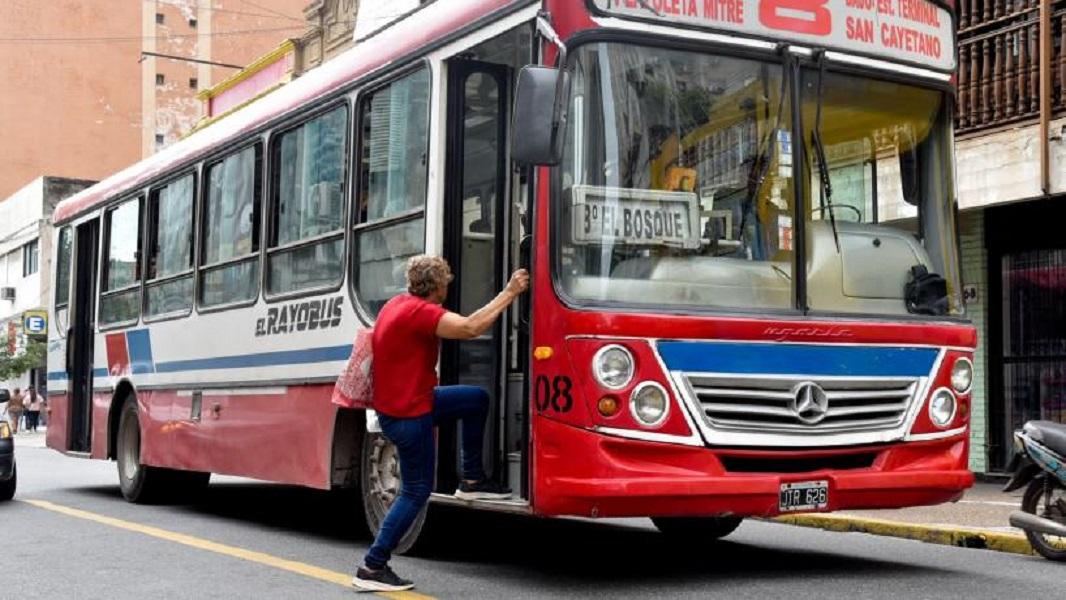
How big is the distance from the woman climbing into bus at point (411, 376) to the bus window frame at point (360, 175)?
3.35ft

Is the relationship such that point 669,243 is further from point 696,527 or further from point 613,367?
point 696,527

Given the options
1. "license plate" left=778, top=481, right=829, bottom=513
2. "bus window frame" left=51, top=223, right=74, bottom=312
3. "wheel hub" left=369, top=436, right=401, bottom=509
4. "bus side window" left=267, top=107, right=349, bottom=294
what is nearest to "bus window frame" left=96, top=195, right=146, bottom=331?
"bus window frame" left=51, top=223, right=74, bottom=312

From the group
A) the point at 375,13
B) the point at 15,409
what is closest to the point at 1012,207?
the point at 375,13

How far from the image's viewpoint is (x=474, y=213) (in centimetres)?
868

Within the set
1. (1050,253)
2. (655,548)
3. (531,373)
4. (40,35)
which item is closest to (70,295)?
(655,548)

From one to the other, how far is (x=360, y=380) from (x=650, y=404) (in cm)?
159

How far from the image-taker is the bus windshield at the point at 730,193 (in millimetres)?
7492

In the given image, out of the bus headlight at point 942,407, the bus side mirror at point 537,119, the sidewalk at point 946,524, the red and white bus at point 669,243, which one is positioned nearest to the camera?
the bus side mirror at point 537,119

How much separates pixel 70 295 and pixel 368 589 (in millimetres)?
9199

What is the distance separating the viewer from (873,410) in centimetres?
788

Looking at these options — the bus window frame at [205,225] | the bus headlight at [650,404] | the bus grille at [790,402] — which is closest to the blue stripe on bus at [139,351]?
the bus window frame at [205,225]

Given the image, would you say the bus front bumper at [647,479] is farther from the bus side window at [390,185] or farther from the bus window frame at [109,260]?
the bus window frame at [109,260]

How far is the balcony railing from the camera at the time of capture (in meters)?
14.9

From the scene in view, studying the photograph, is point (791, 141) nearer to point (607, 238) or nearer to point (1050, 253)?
point (607, 238)
